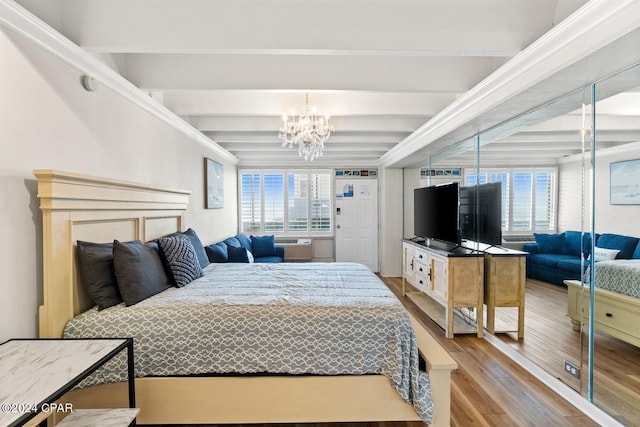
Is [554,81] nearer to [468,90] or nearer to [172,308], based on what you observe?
[468,90]

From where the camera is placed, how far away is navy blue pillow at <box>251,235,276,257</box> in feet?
18.4

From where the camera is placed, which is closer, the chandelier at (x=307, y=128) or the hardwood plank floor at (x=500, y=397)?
the hardwood plank floor at (x=500, y=397)

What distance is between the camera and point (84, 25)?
1881 mm

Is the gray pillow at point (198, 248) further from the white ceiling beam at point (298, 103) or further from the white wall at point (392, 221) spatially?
the white wall at point (392, 221)

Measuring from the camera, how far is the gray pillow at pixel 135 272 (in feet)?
6.28

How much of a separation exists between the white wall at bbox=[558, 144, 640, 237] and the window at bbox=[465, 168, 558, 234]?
13cm

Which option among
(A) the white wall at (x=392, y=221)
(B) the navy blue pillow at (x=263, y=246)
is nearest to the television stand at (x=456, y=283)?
(A) the white wall at (x=392, y=221)

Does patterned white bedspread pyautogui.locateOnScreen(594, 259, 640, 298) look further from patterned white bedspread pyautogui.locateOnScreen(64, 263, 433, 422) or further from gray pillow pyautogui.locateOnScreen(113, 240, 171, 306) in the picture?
gray pillow pyautogui.locateOnScreen(113, 240, 171, 306)

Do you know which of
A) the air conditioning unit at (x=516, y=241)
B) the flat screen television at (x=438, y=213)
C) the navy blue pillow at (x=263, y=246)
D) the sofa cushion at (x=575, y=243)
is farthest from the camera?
the navy blue pillow at (x=263, y=246)

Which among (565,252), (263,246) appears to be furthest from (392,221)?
(565,252)

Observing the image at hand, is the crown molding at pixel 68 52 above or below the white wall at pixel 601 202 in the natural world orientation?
above

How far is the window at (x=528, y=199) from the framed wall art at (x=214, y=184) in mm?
3563

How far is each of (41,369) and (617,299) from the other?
10.2 ft

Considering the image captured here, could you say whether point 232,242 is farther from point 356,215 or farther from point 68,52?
point 68,52
